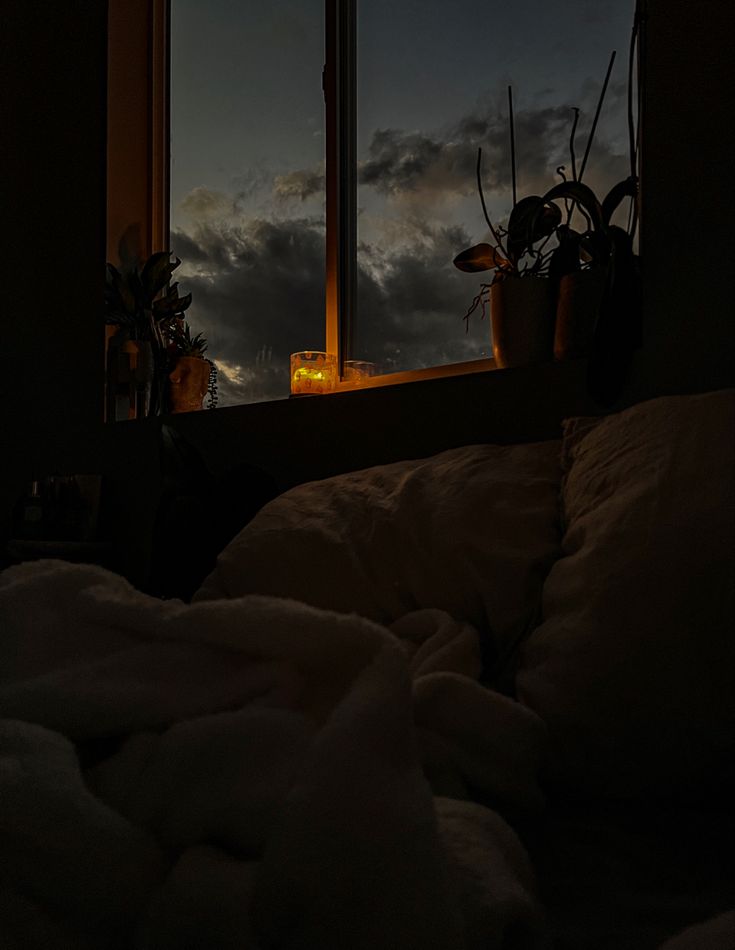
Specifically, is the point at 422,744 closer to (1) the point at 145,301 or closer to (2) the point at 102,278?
(1) the point at 145,301

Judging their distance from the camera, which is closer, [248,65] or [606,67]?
[606,67]

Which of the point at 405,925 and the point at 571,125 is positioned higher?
the point at 571,125

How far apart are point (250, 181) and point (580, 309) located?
1.49m

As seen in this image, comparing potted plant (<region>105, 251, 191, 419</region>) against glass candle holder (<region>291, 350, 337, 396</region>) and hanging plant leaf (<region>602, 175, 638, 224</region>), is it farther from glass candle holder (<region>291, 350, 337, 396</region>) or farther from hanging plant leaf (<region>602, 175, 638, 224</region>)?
hanging plant leaf (<region>602, 175, 638, 224</region>)

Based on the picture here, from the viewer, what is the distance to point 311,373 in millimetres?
1963

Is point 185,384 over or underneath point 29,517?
over

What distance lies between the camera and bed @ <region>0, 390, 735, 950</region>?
14.3 inches

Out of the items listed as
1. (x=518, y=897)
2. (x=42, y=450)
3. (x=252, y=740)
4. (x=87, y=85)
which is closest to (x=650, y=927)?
(x=518, y=897)

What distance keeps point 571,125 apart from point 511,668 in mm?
1414

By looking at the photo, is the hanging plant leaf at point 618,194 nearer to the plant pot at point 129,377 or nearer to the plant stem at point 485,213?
the plant stem at point 485,213

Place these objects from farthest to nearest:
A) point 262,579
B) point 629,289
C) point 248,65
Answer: point 248,65 → point 629,289 → point 262,579

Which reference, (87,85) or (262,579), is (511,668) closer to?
(262,579)


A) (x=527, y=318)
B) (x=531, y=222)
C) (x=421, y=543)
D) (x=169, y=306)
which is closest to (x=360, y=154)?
(x=169, y=306)

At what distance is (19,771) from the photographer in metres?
0.40
